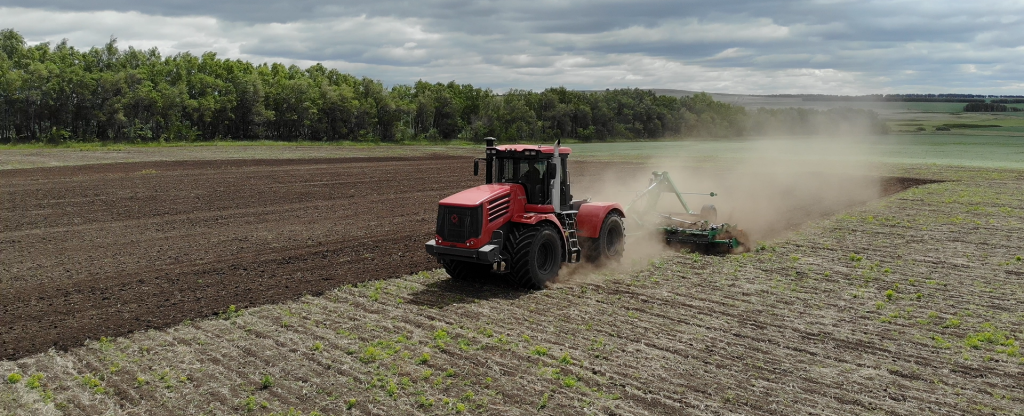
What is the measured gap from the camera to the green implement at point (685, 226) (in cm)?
1667

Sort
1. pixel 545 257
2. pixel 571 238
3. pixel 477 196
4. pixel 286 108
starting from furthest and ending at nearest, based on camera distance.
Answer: pixel 286 108
pixel 571 238
pixel 545 257
pixel 477 196

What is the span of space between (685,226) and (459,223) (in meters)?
7.66

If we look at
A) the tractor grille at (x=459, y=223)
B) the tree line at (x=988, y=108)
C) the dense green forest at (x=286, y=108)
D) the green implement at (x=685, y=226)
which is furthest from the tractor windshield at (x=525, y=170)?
the tree line at (x=988, y=108)

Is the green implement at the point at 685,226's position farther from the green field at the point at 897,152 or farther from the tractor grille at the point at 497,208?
the green field at the point at 897,152

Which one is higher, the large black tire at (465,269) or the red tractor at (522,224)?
the red tractor at (522,224)

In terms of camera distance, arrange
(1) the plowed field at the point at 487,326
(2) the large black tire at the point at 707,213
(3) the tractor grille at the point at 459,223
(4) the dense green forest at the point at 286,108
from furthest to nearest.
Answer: (4) the dense green forest at the point at 286,108 → (2) the large black tire at the point at 707,213 → (3) the tractor grille at the point at 459,223 → (1) the plowed field at the point at 487,326

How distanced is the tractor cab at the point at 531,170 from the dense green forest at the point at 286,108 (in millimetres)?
53304

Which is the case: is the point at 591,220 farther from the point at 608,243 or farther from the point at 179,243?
the point at 179,243

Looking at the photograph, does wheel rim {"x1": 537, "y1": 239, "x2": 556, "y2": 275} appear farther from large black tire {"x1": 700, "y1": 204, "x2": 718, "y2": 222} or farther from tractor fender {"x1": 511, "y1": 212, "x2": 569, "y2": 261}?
large black tire {"x1": 700, "y1": 204, "x2": 718, "y2": 222}

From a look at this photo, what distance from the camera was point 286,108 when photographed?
3435 inches

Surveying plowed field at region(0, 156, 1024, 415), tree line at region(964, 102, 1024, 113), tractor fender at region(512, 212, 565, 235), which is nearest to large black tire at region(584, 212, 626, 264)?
plowed field at region(0, 156, 1024, 415)

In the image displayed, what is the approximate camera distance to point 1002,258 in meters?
16.4

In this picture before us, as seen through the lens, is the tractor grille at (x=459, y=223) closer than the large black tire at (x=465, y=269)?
Yes

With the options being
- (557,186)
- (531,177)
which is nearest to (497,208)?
(531,177)
